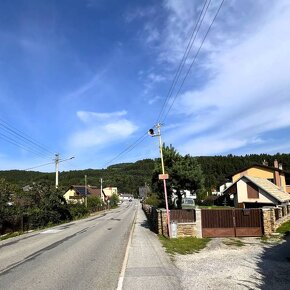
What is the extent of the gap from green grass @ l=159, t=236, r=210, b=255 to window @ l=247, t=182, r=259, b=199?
20.2 m

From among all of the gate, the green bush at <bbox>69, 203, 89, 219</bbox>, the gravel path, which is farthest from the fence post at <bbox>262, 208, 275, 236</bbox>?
the green bush at <bbox>69, 203, 89, 219</bbox>

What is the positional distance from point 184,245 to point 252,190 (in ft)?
76.7

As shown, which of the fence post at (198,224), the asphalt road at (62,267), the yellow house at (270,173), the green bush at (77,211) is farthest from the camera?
the yellow house at (270,173)

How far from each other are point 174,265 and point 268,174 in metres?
48.0

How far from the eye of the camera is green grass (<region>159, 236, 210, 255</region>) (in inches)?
696

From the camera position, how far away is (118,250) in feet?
59.7

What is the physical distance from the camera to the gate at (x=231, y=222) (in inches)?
893

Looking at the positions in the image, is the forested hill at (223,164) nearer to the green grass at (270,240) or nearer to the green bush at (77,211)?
the green bush at (77,211)

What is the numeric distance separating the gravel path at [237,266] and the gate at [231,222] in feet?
8.41

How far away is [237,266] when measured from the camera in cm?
1341

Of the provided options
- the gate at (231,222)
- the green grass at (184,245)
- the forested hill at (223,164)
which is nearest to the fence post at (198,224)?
the gate at (231,222)

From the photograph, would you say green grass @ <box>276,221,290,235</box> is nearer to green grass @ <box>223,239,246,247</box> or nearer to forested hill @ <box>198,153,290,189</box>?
green grass @ <box>223,239,246,247</box>

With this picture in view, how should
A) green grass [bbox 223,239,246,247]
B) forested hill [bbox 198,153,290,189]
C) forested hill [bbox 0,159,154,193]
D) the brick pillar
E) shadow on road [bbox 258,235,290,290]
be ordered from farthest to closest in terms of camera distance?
forested hill [bbox 198,153,290,189] → forested hill [bbox 0,159,154,193] → the brick pillar → green grass [bbox 223,239,246,247] → shadow on road [bbox 258,235,290,290]

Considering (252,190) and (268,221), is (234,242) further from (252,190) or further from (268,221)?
(252,190)
